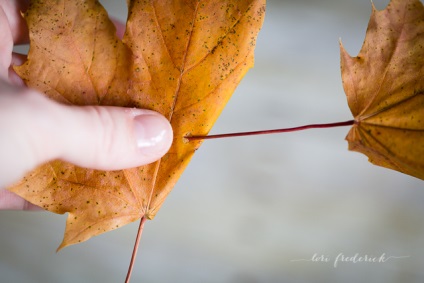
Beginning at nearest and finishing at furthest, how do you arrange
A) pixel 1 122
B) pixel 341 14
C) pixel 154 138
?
Answer: pixel 1 122, pixel 154 138, pixel 341 14

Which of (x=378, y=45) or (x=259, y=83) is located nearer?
(x=378, y=45)

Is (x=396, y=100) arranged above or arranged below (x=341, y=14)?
below

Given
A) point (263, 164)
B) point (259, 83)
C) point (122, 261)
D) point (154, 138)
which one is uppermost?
point (259, 83)

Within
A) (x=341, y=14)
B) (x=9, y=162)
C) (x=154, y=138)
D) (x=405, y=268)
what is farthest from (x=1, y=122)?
(x=405, y=268)

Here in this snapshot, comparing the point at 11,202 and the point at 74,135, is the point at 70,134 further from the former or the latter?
the point at 11,202

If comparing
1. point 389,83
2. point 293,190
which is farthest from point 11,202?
point 389,83

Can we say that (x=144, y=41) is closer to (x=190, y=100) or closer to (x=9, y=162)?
(x=190, y=100)

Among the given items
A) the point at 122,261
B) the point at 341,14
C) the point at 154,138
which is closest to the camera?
the point at 154,138
